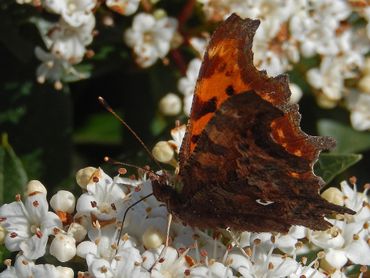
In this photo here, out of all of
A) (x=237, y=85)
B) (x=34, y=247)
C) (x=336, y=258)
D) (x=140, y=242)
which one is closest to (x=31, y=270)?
(x=34, y=247)

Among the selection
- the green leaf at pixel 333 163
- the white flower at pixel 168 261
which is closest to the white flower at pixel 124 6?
the green leaf at pixel 333 163

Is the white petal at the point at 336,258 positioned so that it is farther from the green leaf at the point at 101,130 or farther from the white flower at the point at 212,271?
the green leaf at the point at 101,130

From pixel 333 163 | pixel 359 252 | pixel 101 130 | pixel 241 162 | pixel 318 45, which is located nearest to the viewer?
pixel 241 162

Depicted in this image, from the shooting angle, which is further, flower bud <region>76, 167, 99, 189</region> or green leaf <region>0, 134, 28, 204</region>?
green leaf <region>0, 134, 28, 204</region>

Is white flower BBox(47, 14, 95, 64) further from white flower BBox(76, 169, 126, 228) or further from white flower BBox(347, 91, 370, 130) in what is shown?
white flower BBox(347, 91, 370, 130)

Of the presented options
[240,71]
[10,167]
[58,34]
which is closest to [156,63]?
[58,34]

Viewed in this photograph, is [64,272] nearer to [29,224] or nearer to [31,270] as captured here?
[31,270]

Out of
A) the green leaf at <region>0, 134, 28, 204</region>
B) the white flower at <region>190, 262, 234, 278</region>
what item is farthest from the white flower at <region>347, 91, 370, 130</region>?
the green leaf at <region>0, 134, 28, 204</region>
